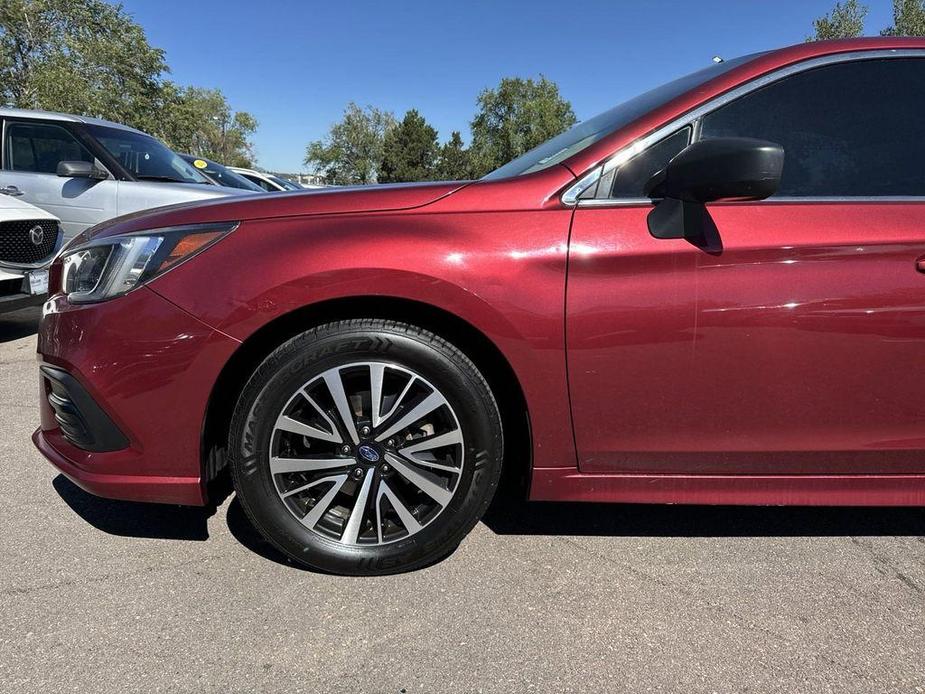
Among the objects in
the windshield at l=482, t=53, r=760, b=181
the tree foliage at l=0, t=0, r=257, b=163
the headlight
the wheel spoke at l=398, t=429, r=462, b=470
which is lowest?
the wheel spoke at l=398, t=429, r=462, b=470

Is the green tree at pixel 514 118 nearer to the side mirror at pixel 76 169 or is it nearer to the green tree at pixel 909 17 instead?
the green tree at pixel 909 17

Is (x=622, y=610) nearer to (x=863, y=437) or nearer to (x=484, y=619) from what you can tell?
(x=484, y=619)

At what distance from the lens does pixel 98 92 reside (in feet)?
80.5

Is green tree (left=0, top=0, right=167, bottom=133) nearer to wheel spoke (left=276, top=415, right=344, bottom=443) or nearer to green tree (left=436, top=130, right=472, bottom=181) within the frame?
wheel spoke (left=276, top=415, right=344, bottom=443)

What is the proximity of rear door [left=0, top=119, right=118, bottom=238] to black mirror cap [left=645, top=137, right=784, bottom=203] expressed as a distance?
5.43 meters

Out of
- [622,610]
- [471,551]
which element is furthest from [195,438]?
[622,610]

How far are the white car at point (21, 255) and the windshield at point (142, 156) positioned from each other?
105 cm

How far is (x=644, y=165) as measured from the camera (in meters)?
1.83

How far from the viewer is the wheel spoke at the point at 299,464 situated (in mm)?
1854

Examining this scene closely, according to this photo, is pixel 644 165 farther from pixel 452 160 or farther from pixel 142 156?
pixel 452 160

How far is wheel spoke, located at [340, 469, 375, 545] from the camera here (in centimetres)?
189

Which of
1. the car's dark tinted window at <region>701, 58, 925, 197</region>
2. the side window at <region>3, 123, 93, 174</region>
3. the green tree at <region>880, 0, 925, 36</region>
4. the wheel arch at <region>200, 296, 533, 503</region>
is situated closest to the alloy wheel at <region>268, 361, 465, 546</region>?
the wheel arch at <region>200, 296, 533, 503</region>

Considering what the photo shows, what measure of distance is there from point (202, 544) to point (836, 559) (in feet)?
7.43

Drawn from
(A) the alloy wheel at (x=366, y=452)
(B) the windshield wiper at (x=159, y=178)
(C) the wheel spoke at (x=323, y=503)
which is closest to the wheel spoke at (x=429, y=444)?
(A) the alloy wheel at (x=366, y=452)
